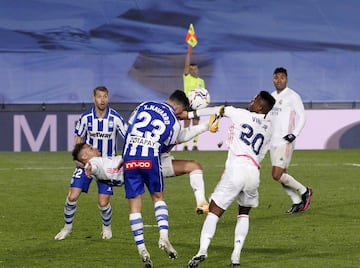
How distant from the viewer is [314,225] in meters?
14.8

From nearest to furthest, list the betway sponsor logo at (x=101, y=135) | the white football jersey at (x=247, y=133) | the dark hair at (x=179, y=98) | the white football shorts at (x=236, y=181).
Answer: the white football shorts at (x=236, y=181)
the white football jersey at (x=247, y=133)
the dark hair at (x=179, y=98)
the betway sponsor logo at (x=101, y=135)

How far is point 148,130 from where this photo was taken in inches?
444

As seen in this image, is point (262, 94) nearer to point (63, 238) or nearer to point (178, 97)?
point (178, 97)

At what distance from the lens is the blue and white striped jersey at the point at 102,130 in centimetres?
1350

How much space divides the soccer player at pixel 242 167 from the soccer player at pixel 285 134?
5.14 meters

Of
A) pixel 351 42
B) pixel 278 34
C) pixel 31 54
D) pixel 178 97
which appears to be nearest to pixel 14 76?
pixel 31 54

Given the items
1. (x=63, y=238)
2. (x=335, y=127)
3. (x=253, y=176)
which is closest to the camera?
(x=253, y=176)

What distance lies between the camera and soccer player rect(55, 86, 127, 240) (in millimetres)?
13492

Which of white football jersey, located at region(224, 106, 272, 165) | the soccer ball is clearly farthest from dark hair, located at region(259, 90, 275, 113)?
the soccer ball

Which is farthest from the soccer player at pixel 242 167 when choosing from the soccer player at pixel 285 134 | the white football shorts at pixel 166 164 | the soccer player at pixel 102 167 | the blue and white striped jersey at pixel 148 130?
the soccer player at pixel 285 134

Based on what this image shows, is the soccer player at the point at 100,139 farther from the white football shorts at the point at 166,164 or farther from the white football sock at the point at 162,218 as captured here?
the white football sock at the point at 162,218

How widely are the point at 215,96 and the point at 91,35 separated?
4.60 meters

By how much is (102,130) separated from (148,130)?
231 centimetres

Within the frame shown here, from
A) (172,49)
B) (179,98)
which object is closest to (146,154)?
(179,98)
